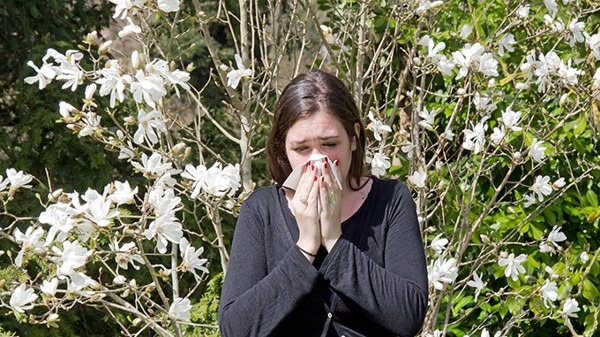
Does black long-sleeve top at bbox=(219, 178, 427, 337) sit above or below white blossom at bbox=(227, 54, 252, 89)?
below

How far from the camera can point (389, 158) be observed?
341 cm

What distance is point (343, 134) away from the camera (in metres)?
2.03

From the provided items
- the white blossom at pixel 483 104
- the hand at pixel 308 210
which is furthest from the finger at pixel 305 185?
the white blossom at pixel 483 104

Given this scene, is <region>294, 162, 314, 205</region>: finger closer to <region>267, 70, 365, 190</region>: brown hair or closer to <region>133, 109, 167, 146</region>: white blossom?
<region>267, 70, 365, 190</region>: brown hair

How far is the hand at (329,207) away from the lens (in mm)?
1917

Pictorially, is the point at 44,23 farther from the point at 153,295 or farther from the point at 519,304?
the point at 519,304

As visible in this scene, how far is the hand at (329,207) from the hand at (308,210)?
0.01m

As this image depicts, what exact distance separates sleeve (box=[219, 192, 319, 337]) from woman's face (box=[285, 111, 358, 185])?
8.1 inches

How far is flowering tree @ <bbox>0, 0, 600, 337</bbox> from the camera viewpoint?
253cm

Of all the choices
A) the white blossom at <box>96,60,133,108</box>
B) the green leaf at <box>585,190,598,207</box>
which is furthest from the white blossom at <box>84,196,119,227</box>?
the green leaf at <box>585,190,598,207</box>

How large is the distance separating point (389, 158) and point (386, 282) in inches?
61.0

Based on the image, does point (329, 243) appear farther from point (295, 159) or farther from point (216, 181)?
point (216, 181)

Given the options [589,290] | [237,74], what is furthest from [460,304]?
[237,74]

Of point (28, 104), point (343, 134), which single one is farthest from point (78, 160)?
point (343, 134)
